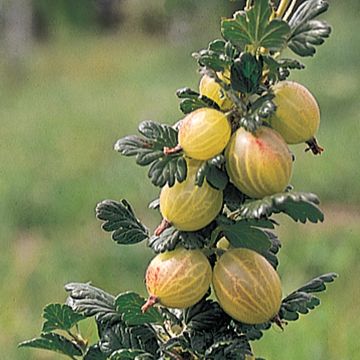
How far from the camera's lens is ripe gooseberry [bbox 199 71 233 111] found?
0.50 metres

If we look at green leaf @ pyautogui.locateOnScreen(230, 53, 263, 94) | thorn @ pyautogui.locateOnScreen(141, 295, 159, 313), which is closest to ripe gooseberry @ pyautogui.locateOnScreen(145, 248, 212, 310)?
thorn @ pyautogui.locateOnScreen(141, 295, 159, 313)

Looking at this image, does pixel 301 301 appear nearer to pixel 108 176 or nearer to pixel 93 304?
pixel 93 304

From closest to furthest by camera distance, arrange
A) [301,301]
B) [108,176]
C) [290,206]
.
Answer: [290,206]
[301,301]
[108,176]

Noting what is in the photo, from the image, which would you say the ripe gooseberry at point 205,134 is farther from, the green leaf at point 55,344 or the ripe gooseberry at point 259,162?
the green leaf at point 55,344

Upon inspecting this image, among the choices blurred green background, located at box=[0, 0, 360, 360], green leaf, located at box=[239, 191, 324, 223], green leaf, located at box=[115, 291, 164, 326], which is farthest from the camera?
blurred green background, located at box=[0, 0, 360, 360]

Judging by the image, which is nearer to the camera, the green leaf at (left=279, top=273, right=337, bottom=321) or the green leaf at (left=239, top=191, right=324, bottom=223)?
the green leaf at (left=239, top=191, right=324, bottom=223)

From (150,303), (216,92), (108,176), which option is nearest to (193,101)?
(216,92)

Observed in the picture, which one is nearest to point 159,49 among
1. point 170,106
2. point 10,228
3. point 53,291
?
point 170,106

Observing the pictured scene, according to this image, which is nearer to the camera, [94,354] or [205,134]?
[205,134]

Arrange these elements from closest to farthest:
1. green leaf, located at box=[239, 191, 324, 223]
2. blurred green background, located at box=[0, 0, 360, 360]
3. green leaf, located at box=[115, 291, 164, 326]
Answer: green leaf, located at box=[239, 191, 324, 223] → green leaf, located at box=[115, 291, 164, 326] → blurred green background, located at box=[0, 0, 360, 360]

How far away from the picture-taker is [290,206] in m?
0.43

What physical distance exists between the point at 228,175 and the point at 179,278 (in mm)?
67

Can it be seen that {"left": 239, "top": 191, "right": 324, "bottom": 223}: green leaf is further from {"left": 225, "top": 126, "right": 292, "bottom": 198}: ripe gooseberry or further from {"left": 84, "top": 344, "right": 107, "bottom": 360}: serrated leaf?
{"left": 84, "top": 344, "right": 107, "bottom": 360}: serrated leaf

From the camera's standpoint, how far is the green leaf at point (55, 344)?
577 millimetres
